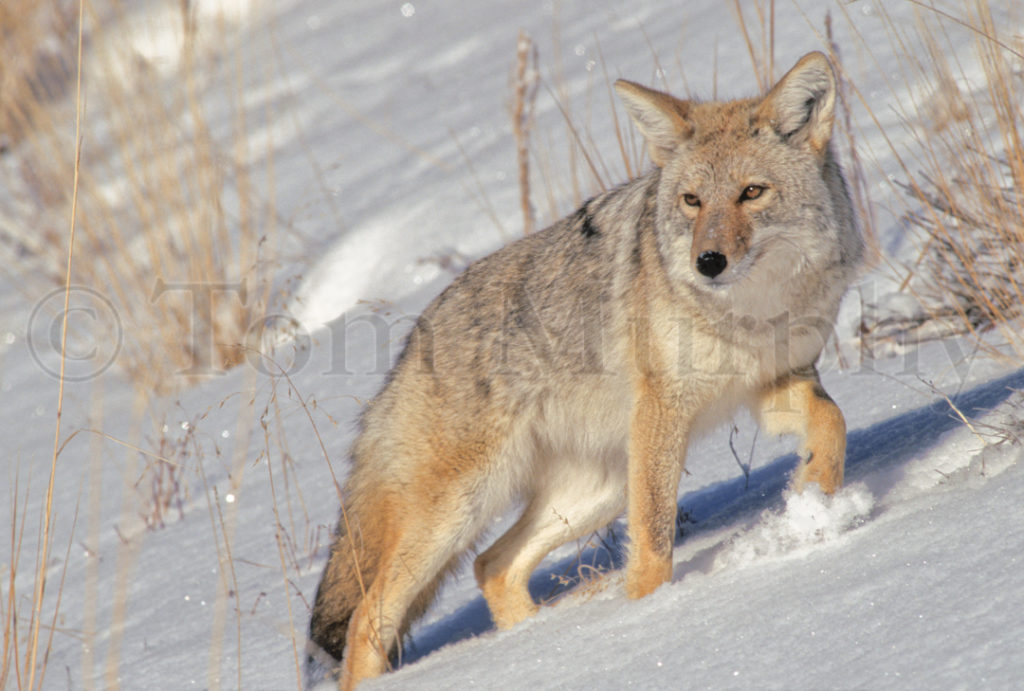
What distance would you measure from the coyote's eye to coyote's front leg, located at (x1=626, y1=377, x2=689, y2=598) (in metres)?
0.64

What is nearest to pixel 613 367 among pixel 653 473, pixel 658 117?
pixel 653 473

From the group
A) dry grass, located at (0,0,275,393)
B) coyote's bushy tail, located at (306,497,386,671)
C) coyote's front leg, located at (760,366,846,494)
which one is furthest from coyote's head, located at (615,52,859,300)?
dry grass, located at (0,0,275,393)

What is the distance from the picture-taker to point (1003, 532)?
2.09 m

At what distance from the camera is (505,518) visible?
14.0 feet

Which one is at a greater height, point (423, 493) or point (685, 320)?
point (685, 320)

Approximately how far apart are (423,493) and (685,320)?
43.4 inches

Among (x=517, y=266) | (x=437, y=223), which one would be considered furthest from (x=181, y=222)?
(x=517, y=266)

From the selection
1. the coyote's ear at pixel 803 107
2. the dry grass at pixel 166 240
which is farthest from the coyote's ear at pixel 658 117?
the dry grass at pixel 166 240

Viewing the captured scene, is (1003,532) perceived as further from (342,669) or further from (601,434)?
(342,669)

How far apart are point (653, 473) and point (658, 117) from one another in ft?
3.94

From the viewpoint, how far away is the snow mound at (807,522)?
103 inches

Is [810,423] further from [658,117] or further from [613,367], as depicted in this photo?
[658,117]

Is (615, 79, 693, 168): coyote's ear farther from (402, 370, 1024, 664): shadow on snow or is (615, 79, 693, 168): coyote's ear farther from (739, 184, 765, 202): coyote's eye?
(402, 370, 1024, 664): shadow on snow

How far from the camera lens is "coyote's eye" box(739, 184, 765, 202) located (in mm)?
3044
